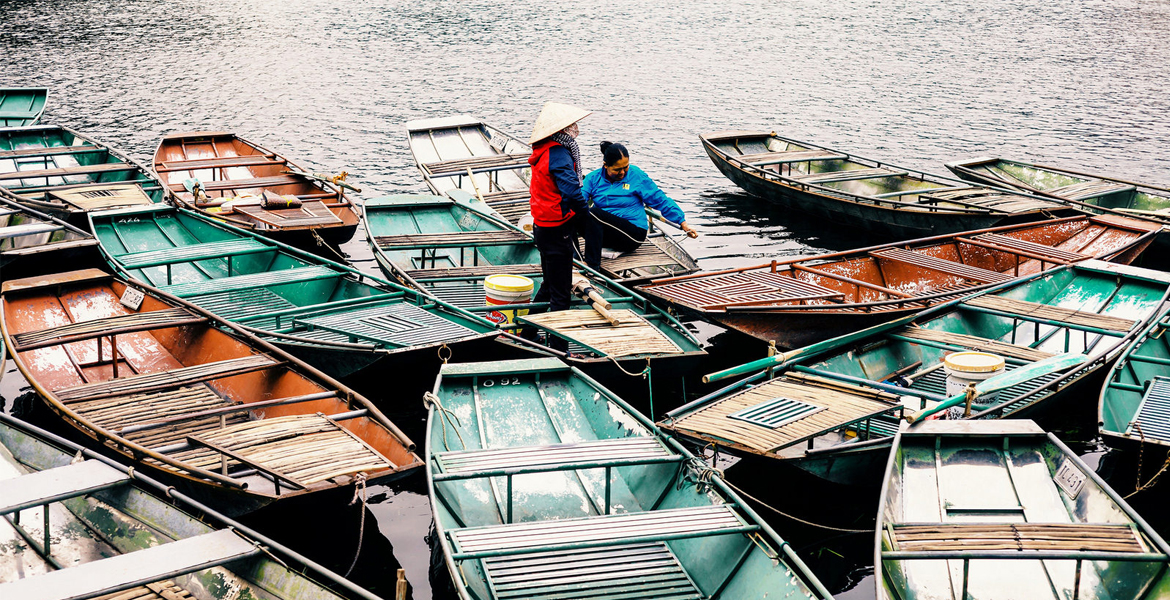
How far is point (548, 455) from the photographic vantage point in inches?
292

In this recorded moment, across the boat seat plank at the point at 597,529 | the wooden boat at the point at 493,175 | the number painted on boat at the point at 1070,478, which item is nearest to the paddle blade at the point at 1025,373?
the number painted on boat at the point at 1070,478

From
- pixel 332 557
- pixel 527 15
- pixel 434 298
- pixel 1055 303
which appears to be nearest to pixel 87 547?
pixel 332 557

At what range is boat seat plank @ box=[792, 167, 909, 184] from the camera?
1678 cm

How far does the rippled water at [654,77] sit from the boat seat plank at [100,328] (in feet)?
8.20

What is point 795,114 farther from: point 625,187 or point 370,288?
point 370,288

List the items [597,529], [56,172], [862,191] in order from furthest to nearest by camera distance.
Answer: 1. [862,191]
2. [56,172]
3. [597,529]

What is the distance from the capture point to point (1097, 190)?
16.4 metres

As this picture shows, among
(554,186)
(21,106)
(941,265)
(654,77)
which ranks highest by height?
(654,77)

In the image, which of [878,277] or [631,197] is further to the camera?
[878,277]

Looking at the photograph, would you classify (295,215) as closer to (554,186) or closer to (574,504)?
(554,186)

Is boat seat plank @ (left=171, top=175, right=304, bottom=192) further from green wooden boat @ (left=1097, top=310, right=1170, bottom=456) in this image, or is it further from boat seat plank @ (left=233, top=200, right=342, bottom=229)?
green wooden boat @ (left=1097, top=310, right=1170, bottom=456)

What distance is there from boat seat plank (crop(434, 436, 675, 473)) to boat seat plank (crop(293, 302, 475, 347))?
7.76 feet

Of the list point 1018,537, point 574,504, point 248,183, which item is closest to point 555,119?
point 574,504

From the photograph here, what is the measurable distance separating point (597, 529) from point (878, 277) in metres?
7.39
